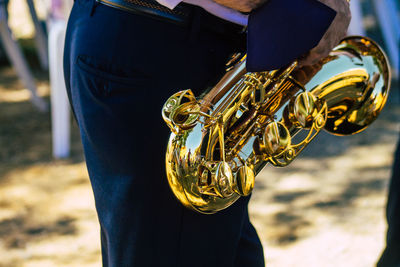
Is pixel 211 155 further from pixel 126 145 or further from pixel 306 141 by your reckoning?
pixel 306 141

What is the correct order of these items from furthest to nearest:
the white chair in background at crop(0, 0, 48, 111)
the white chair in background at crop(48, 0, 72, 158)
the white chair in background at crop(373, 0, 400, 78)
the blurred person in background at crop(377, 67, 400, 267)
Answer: the white chair in background at crop(373, 0, 400, 78) → the white chair in background at crop(0, 0, 48, 111) → the white chair in background at crop(48, 0, 72, 158) → the blurred person in background at crop(377, 67, 400, 267)

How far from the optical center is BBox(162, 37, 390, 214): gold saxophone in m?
1.13

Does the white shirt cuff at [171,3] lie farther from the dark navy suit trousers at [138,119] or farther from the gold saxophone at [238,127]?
the gold saxophone at [238,127]

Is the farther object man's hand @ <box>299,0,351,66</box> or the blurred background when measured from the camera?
the blurred background

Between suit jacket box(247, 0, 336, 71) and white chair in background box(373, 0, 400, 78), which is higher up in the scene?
suit jacket box(247, 0, 336, 71)

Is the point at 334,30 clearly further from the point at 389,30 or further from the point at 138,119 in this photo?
the point at 389,30

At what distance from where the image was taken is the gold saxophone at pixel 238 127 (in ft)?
3.69

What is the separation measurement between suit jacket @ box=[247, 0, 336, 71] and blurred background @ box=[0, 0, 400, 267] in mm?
1529

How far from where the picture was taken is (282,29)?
1.08 meters

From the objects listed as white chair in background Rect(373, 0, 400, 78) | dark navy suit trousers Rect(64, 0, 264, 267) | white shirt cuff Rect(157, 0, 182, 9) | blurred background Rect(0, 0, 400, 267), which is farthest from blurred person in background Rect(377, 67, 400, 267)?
white chair in background Rect(373, 0, 400, 78)

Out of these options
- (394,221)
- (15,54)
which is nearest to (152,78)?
(394,221)

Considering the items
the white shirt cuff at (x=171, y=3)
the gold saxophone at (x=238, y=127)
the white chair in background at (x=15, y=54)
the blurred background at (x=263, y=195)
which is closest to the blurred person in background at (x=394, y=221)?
the blurred background at (x=263, y=195)

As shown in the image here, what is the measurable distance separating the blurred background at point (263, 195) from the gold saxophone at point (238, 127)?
1256 millimetres

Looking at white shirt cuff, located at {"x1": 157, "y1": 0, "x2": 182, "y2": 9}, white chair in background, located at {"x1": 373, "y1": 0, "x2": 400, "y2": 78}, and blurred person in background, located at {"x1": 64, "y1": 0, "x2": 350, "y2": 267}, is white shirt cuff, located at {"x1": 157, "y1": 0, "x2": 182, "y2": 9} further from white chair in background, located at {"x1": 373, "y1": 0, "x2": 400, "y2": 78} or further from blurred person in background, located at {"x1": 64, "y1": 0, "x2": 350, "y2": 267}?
white chair in background, located at {"x1": 373, "y1": 0, "x2": 400, "y2": 78}
